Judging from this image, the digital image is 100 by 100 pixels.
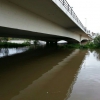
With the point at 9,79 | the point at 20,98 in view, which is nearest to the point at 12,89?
the point at 20,98

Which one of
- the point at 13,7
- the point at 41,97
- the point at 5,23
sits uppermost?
the point at 13,7

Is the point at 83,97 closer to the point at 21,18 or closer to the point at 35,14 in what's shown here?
the point at 21,18

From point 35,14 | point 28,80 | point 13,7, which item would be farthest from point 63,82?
point 35,14

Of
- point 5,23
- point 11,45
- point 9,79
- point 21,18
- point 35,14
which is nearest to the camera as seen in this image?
point 5,23

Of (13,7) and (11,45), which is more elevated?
(13,7)

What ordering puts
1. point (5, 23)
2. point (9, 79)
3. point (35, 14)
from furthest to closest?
point (35, 14) → point (9, 79) → point (5, 23)

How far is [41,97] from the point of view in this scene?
6.70 metres

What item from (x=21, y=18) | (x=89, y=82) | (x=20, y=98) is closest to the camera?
(x=20, y=98)

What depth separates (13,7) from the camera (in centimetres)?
919

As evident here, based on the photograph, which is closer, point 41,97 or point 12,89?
point 41,97

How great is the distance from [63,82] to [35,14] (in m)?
5.98

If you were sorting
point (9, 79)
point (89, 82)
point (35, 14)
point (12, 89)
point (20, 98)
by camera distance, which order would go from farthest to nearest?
point (35, 14) → point (9, 79) → point (89, 82) → point (12, 89) → point (20, 98)

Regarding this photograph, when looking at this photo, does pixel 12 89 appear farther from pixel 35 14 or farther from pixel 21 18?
pixel 35 14

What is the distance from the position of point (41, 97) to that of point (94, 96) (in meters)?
2.13
